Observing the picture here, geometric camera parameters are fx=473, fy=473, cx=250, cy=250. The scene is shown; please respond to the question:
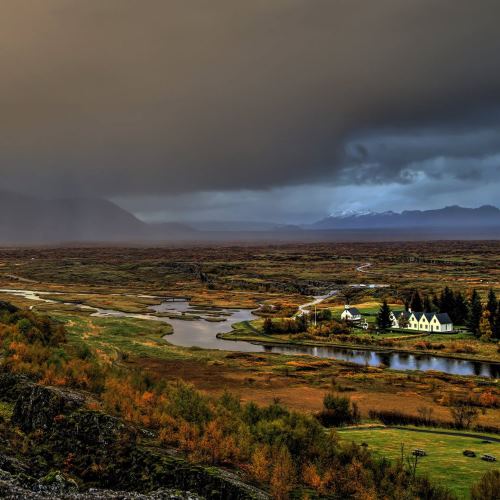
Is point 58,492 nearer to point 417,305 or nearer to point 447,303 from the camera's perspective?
point 417,305

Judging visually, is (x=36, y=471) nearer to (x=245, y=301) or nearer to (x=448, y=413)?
(x=448, y=413)

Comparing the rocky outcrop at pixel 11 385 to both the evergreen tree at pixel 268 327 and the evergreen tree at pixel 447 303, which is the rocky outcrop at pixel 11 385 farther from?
the evergreen tree at pixel 447 303

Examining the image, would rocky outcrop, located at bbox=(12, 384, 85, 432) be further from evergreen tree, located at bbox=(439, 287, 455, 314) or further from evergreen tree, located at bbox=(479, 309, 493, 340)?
evergreen tree, located at bbox=(439, 287, 455, 314)

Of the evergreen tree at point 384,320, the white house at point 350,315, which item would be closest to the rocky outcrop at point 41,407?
the evergreen tree at point 384,320

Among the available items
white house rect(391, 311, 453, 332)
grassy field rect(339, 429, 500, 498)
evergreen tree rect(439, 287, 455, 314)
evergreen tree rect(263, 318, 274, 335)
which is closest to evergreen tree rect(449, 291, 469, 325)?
evergreen tree rect(439, 287, 455, 314)

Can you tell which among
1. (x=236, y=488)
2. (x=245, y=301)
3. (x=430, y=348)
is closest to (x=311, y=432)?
(x=236, y=488)
